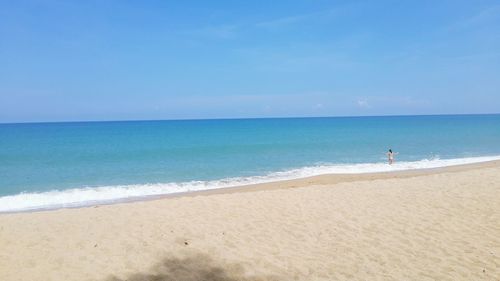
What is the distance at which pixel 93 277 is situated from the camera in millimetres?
6203

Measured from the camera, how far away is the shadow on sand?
605 centimetres

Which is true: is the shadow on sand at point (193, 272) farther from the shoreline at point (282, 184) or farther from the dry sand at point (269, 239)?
the shoreline at point (282, 184)

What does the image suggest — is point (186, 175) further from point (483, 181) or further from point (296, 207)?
point (483, 181)

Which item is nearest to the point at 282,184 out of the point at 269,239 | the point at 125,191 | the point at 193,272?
the point at 125,191

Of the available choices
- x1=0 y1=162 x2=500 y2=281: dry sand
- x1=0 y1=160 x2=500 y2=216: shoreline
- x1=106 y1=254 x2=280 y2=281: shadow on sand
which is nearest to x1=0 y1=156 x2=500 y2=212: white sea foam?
x1=0 y1=160 x2=500 y2=216: shoreline

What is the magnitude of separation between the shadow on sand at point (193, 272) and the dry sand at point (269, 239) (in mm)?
18

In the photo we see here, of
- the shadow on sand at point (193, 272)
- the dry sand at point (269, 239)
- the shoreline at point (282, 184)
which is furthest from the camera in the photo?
the shoreline at point (282, 184)

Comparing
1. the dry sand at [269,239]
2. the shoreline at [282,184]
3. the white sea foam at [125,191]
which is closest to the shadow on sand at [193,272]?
the dry sand at [269,239]

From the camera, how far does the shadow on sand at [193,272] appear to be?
6052 millimetres

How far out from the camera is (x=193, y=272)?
6.27 m

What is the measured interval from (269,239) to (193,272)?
224cm

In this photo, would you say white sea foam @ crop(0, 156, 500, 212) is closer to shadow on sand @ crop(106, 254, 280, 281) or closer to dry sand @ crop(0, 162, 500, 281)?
dry sand @ crop(0, 162, 500, 281)

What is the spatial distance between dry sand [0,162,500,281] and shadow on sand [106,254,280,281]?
18 millimetres

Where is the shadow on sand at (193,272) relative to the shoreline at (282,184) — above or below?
above
